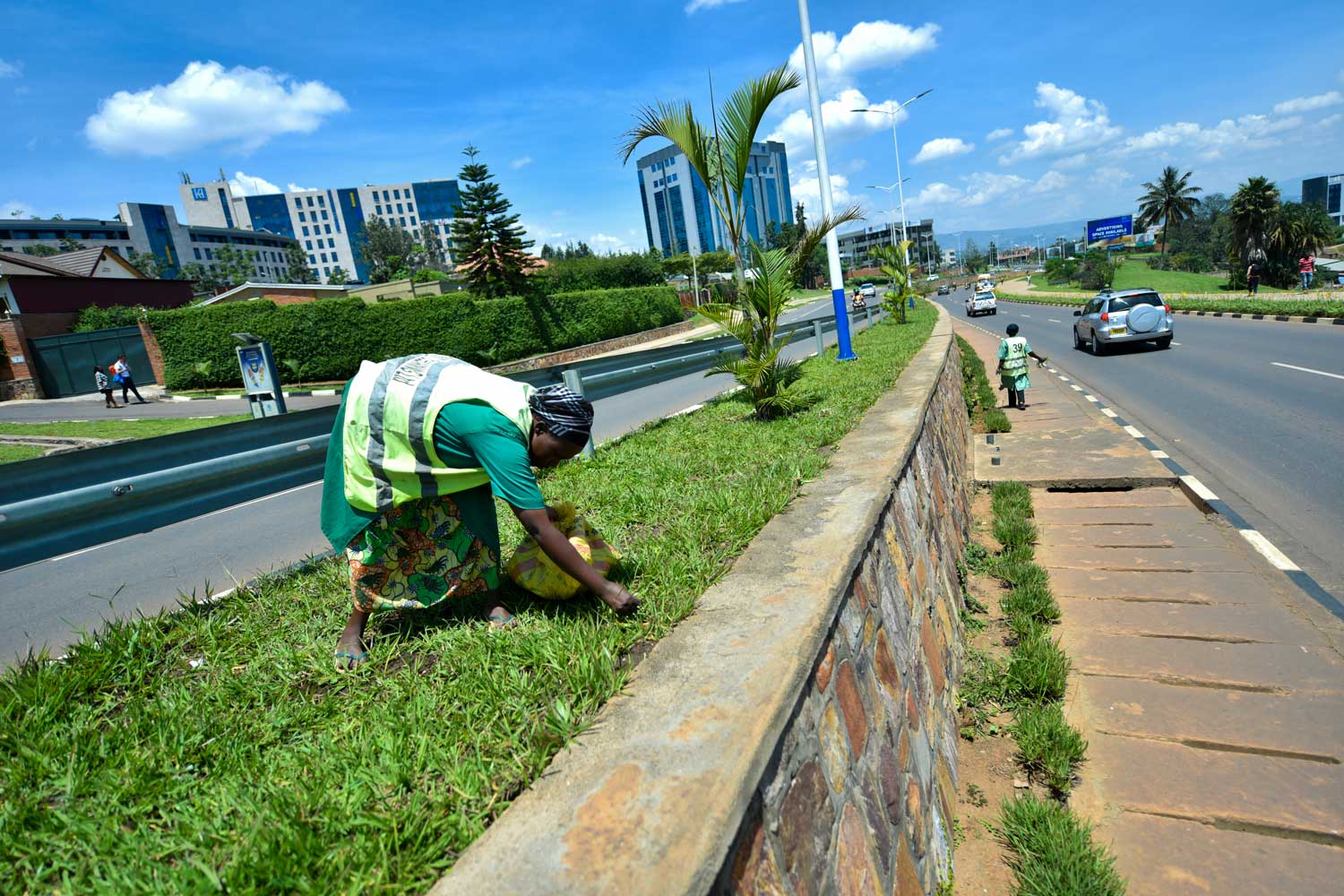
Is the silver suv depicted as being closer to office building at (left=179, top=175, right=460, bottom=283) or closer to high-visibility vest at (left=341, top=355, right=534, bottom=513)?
high-visibility vest at (left=341, top=355, right=534, bottom=513)

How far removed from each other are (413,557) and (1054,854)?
2643 millimetres

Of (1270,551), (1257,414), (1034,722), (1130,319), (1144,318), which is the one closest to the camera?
(1034,722)

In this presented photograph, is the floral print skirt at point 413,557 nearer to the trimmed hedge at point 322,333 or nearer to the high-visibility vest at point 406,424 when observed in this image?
the high-visibility vest at point 406,424

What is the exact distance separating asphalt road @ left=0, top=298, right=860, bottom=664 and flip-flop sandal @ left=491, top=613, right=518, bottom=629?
1470 mm

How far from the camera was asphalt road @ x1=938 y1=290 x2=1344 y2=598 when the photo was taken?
5832mm

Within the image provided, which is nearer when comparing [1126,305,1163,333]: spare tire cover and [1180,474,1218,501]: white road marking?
[1180,474,1218,501]: white road marking

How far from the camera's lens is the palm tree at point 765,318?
702cm

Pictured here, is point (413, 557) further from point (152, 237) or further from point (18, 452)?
point (152, 237)

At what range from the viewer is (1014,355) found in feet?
37.1

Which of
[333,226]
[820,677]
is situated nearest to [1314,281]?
[820,677]

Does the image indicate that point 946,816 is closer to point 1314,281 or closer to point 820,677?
point 820,677

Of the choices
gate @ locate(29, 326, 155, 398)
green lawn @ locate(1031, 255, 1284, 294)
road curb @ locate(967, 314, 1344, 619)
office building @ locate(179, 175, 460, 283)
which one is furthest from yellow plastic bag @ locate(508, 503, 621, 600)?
office building @ locate(179, 175, 460, 283)

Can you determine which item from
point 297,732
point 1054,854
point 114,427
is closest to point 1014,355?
point 1054,854

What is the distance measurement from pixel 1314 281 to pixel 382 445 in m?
60.9
